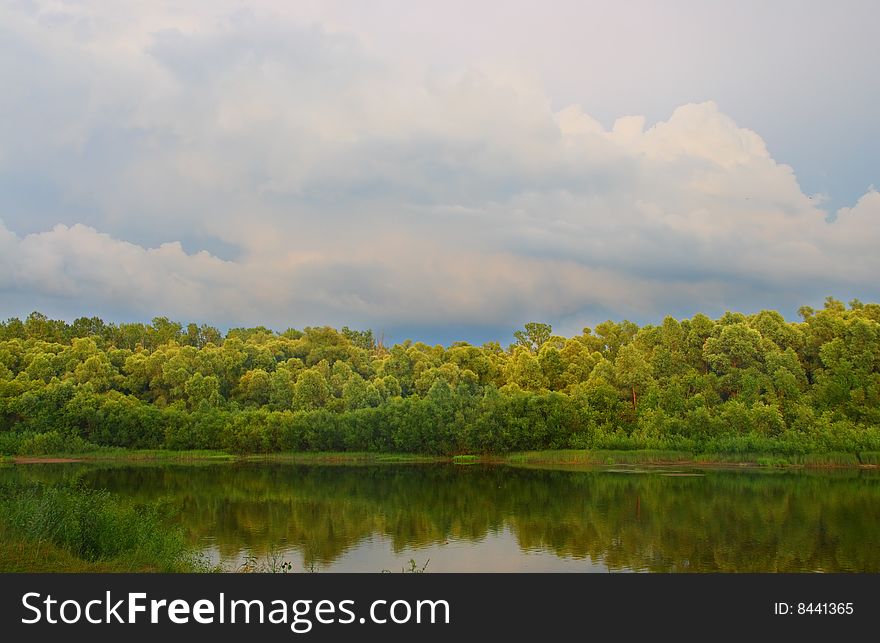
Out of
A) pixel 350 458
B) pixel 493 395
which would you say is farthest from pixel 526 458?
pixel 350 458

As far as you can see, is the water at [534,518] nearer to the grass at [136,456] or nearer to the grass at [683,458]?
the grass at [683,458]

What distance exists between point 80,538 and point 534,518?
2149 cm

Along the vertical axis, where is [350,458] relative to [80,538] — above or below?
below

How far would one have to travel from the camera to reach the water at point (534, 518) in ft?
80.6

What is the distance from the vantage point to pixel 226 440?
72.6 m

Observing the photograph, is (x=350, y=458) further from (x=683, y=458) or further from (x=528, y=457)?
(x=683, y=458)

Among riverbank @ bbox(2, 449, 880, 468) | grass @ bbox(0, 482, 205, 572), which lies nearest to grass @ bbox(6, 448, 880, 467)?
riverbank @ bbox(2, 449, 880, 468)

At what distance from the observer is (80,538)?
52.3 ft

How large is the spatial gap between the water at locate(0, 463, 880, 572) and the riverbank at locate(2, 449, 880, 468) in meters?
3.83

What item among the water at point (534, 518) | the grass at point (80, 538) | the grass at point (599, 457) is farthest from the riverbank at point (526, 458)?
the grass at point (80, 538)

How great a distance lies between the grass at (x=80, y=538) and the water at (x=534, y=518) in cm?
309

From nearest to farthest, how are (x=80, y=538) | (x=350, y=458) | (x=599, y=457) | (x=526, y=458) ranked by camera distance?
(x=80, y=538) < (x=599, y=457) < (x=526, y=458) < (x=350, y=458)
